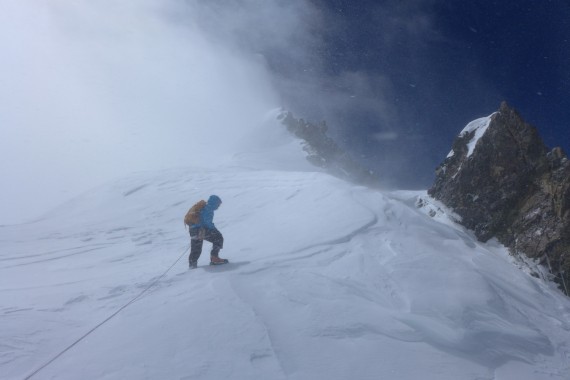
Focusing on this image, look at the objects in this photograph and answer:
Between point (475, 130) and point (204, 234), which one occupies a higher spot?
point (475, 130)

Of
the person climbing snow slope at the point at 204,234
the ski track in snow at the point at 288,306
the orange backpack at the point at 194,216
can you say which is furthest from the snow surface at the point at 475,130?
the orange backpack at the point at 194,216

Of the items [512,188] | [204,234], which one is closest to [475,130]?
[512,188]

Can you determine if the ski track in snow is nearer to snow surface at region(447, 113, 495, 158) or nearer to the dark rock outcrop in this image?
snow surface at region(447, 113, 495, 158)

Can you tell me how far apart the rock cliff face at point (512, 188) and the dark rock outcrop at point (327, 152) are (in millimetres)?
29436

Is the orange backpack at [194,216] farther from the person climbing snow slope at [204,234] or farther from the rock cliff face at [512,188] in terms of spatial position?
the rock cliff face at [512,188]

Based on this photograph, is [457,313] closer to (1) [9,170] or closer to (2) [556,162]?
(2) [556,162]

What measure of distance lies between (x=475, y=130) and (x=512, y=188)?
412cm

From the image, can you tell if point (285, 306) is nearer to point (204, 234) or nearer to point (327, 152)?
point (204, 234)

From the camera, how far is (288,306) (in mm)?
5734

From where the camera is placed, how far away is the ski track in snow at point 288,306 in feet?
14.2

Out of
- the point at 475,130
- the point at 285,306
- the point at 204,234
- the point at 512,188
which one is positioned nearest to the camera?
the point at 285,306

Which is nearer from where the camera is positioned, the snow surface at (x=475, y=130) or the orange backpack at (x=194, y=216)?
the orange backpack at (x=194, y=216)

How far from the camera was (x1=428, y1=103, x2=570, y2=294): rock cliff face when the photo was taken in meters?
13.4

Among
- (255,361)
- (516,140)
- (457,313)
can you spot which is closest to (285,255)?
(457,313)
